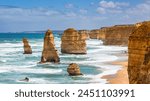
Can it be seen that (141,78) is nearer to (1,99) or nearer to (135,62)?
(135,62)

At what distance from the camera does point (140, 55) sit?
1324 cm

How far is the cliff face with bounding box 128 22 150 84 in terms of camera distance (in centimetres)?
1293

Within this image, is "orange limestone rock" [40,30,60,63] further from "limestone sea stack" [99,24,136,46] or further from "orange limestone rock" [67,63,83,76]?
"limestone sea stack" [99,24,136,46]

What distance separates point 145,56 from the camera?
42.6 ft

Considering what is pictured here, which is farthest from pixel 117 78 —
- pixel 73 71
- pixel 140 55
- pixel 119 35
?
pixel 119 35

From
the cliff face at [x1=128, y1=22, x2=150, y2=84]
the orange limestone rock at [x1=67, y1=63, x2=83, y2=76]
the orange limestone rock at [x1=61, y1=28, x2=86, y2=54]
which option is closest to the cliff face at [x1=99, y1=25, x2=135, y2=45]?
the orange limestone rock at [x1=61, y1=28, x2=86, y2=54]

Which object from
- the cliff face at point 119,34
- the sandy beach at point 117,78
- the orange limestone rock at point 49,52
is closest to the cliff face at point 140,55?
the sandy beach at point 117,78

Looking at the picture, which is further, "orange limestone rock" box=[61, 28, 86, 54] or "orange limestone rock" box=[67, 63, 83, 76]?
"orange limestone rock" box=[61, 28, 86, 54]

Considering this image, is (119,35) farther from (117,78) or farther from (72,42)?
(117,78)

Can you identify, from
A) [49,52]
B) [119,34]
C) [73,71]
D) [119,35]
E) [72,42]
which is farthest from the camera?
[119,34]

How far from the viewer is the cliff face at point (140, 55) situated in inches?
509

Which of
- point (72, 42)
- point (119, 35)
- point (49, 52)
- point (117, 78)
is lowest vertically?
point (117, 78)

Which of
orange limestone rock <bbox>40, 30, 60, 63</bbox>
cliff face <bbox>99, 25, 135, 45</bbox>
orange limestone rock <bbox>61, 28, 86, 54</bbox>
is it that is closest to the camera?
orange limestone rock <bbox>40, 30, 60, 63</bbox>

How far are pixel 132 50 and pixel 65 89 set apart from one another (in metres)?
6.28
